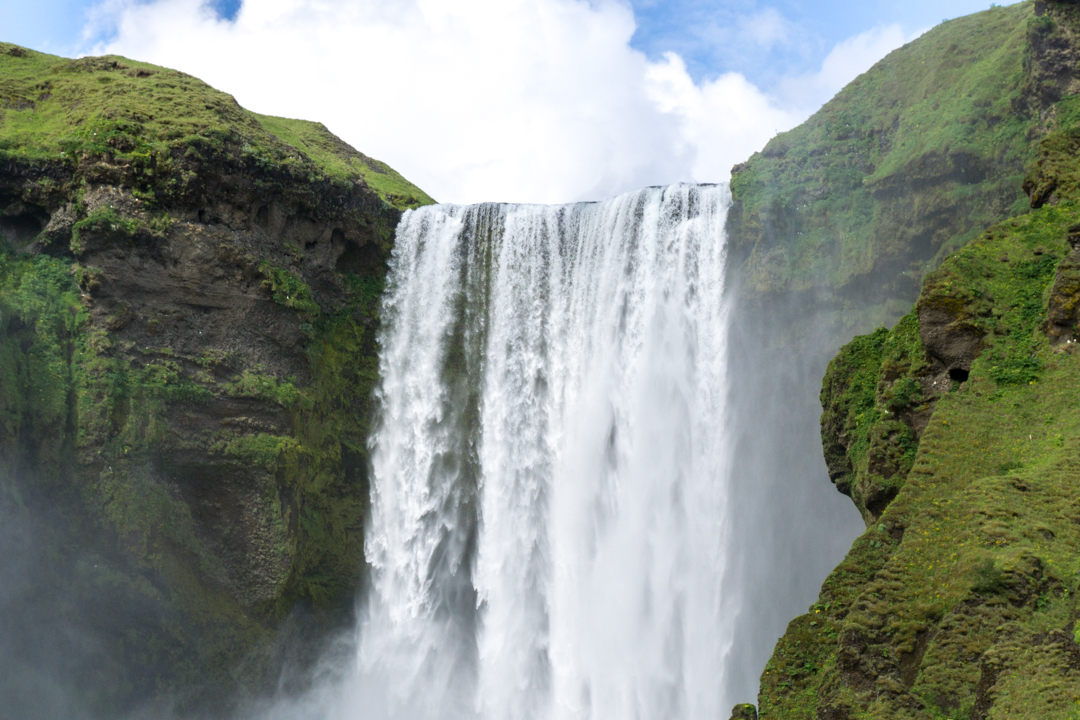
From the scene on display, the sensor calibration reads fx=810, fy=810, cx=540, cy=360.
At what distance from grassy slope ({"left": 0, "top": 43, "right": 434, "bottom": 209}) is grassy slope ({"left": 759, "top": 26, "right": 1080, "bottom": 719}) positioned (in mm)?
19615

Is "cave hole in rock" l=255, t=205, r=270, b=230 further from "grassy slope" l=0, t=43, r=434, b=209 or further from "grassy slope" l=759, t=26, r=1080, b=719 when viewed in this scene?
"grassy slope" l=759, t=26, r=1080, b=719

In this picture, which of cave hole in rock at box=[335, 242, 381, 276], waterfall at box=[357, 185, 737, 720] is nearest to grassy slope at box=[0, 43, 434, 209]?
cave hole in rock at box=[335, 242, 381, 276]

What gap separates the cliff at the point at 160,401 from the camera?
21.9 m

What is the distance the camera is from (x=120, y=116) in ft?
80.4

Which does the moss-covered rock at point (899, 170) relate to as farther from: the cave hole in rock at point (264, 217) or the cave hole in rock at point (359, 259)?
the cave hole in rock at point (264, 217)

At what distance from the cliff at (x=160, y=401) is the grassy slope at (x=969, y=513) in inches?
666

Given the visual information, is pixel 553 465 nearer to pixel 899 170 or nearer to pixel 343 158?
pixel 899 170

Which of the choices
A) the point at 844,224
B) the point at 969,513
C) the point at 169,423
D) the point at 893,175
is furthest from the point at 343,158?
the point at 969,513

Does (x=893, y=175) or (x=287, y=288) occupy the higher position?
(x=893, y=175)

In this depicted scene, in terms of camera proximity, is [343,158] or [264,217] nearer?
[264,217]

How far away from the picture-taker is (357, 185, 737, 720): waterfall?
23.6 m

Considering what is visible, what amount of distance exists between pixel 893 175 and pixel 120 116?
2332 centimetres

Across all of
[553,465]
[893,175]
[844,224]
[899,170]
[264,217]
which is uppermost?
[899,170]

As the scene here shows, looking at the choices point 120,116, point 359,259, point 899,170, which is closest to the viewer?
point 899,170
